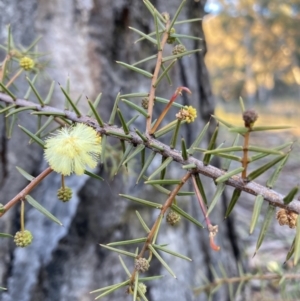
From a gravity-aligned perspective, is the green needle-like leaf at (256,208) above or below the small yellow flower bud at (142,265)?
above

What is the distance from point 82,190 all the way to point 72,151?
0.46m

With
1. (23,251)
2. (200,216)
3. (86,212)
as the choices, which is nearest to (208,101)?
(200,216)

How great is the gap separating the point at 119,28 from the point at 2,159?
1.11 ft

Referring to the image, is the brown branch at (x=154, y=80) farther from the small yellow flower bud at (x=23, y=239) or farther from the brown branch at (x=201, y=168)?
the small yellow flower bud at (x=23, y=239)

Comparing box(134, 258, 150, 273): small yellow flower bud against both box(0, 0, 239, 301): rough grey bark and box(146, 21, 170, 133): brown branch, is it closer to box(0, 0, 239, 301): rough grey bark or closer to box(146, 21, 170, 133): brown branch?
box(146, 21, 170, 133): brown branch

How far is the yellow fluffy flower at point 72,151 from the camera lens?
273mm

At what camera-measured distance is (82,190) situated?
0.72m

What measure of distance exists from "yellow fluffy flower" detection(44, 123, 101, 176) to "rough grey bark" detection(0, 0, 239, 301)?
42 centimetres

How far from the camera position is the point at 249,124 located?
0.23m

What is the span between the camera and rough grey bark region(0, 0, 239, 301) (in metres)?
0.67

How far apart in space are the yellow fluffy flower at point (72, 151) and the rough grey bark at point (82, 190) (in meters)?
0.42

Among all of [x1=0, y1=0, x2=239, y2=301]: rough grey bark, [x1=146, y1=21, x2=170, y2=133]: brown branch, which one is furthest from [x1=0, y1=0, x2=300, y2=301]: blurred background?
[x1=146, y1=21, x2=170, y2=133]: brown branch

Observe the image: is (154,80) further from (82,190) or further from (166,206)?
(82,190)

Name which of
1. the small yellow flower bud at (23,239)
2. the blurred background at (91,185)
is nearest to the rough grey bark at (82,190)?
the blurred background at (91,185)
